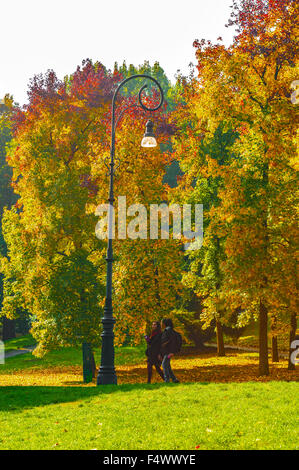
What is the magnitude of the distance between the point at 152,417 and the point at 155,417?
56 mm

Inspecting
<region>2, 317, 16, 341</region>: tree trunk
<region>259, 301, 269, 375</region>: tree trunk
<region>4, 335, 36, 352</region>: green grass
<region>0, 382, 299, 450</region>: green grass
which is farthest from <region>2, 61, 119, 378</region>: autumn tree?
<region>2, 317, 16, 341</region>: tree trunk

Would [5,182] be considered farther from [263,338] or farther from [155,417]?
[155,417]

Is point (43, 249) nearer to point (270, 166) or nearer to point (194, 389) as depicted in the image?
point (270, 166)

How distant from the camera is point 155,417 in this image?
9.74 meters

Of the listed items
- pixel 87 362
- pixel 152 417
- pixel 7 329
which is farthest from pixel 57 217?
pixel 7 329

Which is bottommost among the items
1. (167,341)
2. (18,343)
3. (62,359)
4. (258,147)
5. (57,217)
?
(18,343)

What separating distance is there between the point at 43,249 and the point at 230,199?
27.8 feet

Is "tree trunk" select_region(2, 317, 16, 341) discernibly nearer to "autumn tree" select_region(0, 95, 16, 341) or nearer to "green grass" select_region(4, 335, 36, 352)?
"autumn tree" select_region(0, 95, 16, 341)

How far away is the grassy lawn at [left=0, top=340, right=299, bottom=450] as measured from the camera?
26.2ft

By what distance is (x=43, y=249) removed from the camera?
22203mm

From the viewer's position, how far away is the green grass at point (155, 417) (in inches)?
314

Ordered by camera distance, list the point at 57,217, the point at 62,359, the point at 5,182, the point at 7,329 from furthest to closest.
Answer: the point at 7,329 → the point at 5,182 → the point at 62,359 → the point at 57,217

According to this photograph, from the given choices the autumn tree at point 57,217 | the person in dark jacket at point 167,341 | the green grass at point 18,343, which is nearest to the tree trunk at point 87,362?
the autumn tree at point 57,217

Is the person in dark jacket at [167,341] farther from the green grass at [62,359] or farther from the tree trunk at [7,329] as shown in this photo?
the tree trunk at [7,329]
